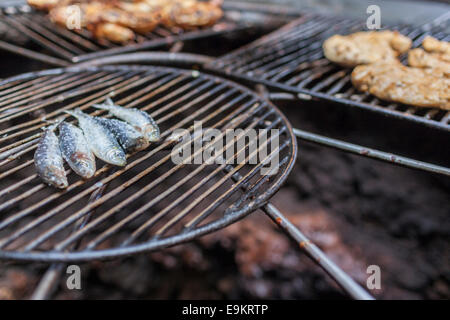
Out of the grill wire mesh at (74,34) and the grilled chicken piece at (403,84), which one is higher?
the grill wire mesh at (74,34)

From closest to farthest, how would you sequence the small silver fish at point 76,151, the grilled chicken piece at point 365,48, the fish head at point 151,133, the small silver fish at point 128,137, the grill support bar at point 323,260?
the grill support bar at point 323,260 → the small silver fish at point 76,151 → the small silver fish at point 128,137 → the fish head at point 151,133 → the grilled chicken piece at point 365,48

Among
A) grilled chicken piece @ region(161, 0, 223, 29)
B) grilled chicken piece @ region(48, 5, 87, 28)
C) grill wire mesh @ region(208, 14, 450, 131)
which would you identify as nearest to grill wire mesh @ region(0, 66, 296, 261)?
grill wire mesh @ region(208, 14, 450, 131)
